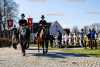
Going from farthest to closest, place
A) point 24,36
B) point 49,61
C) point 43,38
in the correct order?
1. point 43,38
2. point 24,36
3. point 49,61

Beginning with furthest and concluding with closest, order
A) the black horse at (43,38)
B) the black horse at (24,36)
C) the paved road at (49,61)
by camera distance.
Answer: the black horse at (43,38), the black horse at (24,36), the paved road at (49,61)

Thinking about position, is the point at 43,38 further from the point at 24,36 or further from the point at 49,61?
the point at 49,61

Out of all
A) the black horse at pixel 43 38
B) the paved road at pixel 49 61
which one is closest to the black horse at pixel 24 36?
the black horse at pixel 43 38

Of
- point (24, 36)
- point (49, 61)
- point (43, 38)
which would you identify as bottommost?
point (49, 61)

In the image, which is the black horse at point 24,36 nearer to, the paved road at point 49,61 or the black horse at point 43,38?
the black horse at point 43,38

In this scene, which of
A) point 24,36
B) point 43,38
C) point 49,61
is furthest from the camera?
point 43,38

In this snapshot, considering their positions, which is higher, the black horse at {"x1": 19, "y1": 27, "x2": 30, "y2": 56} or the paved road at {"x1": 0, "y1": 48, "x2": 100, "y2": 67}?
the black horse at {"x1": 19, "y1": 27, "x2": 30, "y2": 56}

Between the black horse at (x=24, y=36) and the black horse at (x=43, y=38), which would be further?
the black horse at (x=43, y=38)

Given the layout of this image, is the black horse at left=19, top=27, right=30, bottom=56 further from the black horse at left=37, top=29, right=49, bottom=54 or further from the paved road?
the paved road

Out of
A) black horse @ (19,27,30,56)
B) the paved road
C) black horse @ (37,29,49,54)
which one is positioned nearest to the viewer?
the paved road

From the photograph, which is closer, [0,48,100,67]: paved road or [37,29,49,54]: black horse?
[0,48,100,67]: paved road

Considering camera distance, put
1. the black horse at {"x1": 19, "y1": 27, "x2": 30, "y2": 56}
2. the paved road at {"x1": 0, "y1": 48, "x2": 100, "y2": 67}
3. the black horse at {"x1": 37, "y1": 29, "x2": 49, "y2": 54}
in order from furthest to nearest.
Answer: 1. the black horse at {"x1": 37, "y1": 29, "x2": 49, "y2": 54}
2. the black horse at {"x1": 19, "y1": 27, "x2": 30, "y2": 56}
3. the paved road at {"x1": 0, "y1": 48, "x2": 100, "y2": 67}

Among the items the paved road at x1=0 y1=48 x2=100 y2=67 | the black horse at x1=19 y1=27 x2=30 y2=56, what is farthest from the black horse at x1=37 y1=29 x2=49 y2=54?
the paved road at x1=0 y1=48 x2=100 y2=67

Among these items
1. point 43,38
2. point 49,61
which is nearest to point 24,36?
point 43,38
